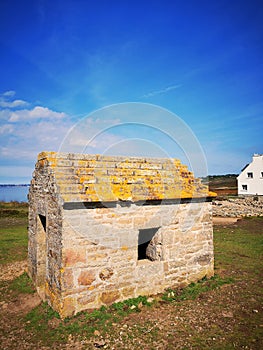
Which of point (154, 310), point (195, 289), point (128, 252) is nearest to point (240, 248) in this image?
point (195, 289)

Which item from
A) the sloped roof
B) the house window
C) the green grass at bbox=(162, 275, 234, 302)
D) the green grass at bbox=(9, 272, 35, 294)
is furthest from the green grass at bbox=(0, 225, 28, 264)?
the green grass at bbox=(162, 275, 234, 302)

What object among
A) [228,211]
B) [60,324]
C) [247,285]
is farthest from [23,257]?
[228,211]

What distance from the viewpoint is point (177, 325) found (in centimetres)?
597

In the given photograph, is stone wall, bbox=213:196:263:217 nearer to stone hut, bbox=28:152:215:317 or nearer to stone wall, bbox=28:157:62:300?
stone hut, bbox=28:152:215:317

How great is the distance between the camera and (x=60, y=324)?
19.7 feet

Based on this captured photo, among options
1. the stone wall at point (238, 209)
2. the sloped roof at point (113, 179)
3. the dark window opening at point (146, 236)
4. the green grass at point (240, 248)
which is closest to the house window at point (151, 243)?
the dark window opening at point (146, 236)

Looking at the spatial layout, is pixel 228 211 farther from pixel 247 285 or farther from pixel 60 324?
pixel 60 324

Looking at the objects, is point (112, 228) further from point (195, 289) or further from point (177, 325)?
point (195, 289)

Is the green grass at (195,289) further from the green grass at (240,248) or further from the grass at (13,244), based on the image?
the grass at (13,244)

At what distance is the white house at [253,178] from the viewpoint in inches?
1620

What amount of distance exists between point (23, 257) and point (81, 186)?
7353 mm

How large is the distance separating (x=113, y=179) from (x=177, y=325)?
3824mm

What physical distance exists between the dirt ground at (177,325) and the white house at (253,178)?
37369mm

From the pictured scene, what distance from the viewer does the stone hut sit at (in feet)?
21.0
